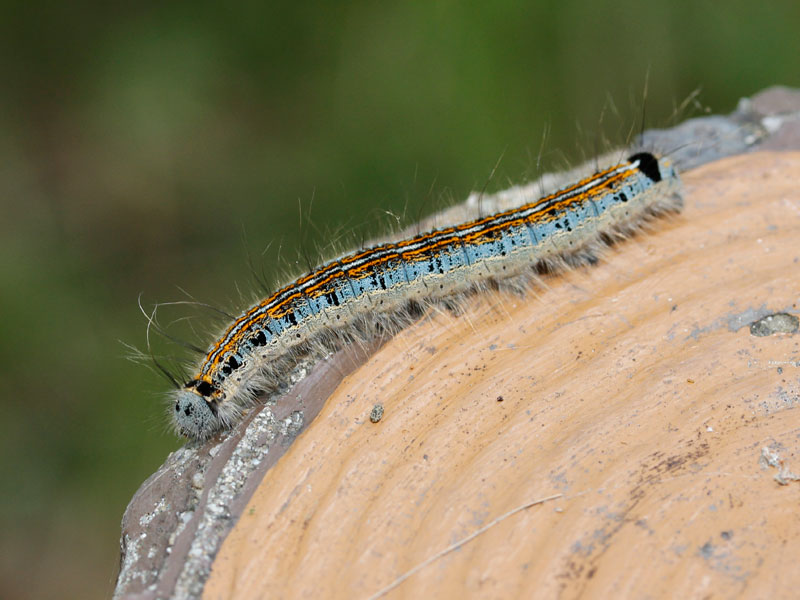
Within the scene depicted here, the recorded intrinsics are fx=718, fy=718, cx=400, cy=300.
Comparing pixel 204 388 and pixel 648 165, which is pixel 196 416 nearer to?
pixel 204 388

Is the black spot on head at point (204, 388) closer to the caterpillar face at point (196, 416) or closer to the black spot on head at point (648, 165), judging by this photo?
the caterpillar face at point (196, 416)

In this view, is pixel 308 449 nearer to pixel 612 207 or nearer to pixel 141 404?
pixel 612 207

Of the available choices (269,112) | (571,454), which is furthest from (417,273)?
(269,112)

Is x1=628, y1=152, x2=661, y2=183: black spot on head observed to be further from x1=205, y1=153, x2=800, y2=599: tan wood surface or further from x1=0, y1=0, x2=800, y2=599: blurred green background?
x1=0, y1=0, x2=800, y2=599: blurred green background

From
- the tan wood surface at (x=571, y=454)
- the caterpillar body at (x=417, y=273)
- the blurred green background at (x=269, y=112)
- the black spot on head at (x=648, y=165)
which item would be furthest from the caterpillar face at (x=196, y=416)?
the blurred green background at (x=269, y=112)

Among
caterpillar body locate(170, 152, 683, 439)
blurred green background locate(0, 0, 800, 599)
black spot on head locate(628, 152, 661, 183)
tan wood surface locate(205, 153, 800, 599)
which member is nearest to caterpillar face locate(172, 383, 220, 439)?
caterpillar body locate(170, 152, 683, 439)

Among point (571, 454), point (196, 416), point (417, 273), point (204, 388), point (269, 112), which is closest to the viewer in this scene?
point (571, 454)
